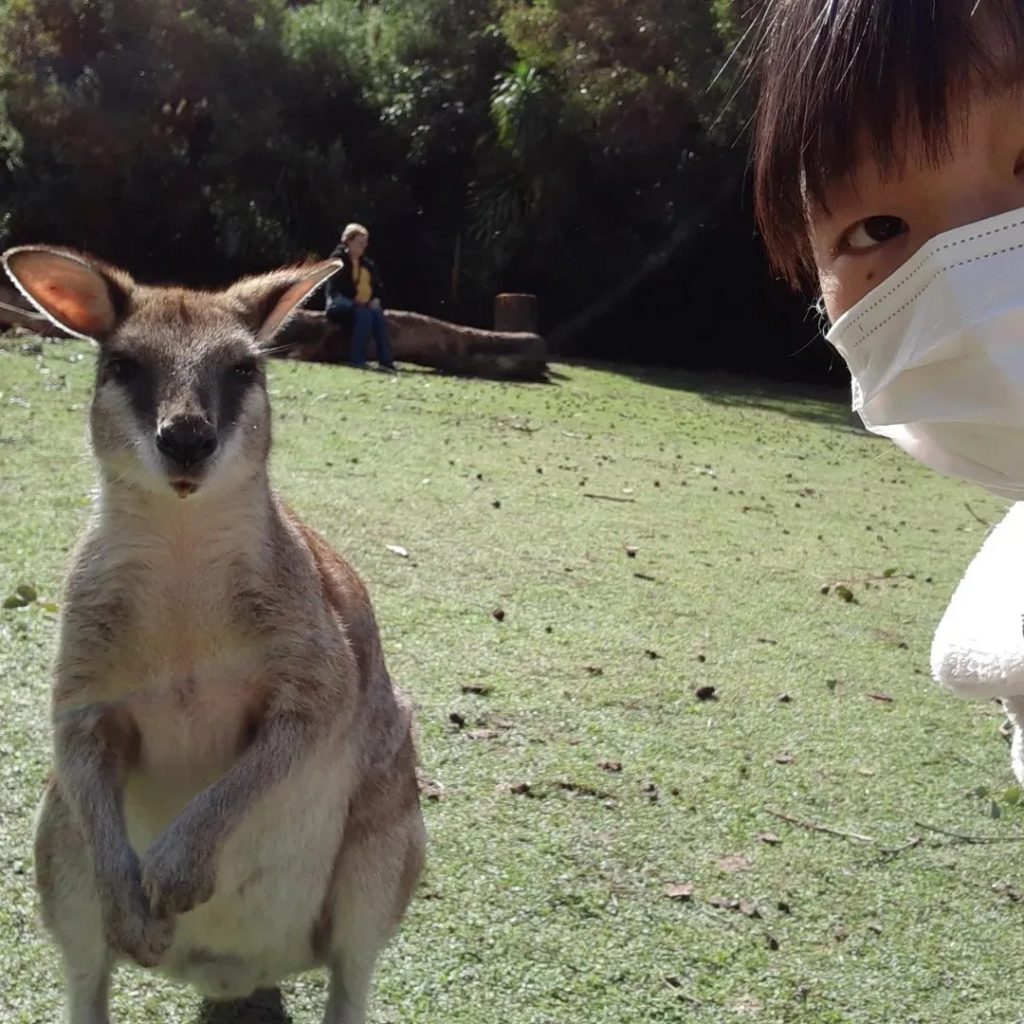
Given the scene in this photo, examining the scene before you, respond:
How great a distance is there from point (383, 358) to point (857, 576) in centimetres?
508

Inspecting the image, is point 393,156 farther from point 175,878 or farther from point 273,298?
point 175,878

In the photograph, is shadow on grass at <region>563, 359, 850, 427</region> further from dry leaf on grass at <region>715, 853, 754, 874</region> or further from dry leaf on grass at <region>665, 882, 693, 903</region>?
dry leaf on grass at <region>665, 882, 693, 903</region>

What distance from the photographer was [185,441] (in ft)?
5.83

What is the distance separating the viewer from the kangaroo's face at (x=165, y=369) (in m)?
1.81

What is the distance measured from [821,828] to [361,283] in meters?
6.78

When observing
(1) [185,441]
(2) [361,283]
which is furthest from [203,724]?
(2) [361,283]

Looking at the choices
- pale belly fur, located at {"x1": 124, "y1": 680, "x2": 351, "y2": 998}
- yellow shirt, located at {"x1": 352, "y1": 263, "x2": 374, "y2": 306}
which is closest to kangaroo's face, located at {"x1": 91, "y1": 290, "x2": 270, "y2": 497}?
pale belly fur, located at {"x1": 124, "y1": 680, "x2": 351, "y2": 998}

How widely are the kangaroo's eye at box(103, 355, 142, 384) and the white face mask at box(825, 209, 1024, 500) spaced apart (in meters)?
1.04

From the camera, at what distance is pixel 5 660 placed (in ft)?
9.31

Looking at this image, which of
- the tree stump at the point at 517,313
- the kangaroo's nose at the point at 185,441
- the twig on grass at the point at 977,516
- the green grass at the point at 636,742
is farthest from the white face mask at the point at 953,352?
the tree stump at the point at 517,313

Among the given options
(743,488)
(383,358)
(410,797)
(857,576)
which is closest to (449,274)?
(383,358)

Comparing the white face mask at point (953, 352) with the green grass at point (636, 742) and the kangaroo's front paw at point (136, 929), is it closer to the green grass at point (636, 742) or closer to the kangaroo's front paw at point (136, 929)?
the green grass at point (636, 742)

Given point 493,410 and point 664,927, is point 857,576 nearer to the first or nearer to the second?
point 664,927

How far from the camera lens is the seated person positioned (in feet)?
28.8
